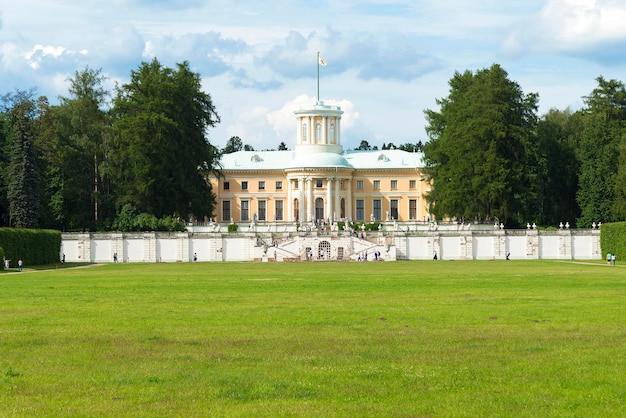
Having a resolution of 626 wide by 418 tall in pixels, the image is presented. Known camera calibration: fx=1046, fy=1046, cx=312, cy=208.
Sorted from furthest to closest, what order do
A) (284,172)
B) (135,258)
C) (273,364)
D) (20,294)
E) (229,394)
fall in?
(284,172) → (135,258) → (20,294) → (273,364) → (229,394)

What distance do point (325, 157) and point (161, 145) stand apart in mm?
32479

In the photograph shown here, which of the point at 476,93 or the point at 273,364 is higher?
the point at 476,93

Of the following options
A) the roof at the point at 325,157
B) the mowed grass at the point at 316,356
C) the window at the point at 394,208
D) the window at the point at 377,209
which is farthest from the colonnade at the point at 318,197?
the mowed grass at the point at 316,356

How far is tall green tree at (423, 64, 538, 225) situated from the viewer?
81.4 m

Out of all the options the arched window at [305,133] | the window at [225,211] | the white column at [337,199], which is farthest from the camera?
the arched window at [305,133]

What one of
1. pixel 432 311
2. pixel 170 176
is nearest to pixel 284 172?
pixel 170 176

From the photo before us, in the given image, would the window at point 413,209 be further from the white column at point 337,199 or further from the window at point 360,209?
the white column at point 337,199

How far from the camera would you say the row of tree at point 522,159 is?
81.6 meters

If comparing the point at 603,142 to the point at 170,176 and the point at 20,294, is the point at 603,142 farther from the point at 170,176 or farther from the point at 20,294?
the point at 20,294

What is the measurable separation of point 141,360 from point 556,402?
265 inches

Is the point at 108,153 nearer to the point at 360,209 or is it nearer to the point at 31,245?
the point at 31,245

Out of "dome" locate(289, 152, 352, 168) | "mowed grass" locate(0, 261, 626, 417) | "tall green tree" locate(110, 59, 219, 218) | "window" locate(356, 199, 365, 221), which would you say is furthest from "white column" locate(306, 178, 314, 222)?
"mowed grass" locate(0, 261, 626, 417)

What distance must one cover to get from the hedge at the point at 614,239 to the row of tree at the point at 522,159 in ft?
18.2

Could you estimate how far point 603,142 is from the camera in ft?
277
